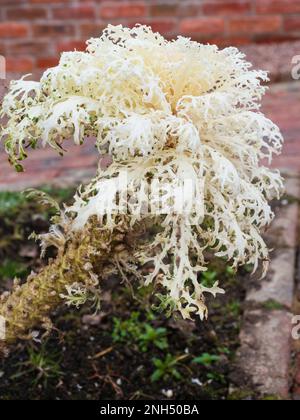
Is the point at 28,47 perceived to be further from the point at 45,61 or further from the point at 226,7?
the point at 226,7

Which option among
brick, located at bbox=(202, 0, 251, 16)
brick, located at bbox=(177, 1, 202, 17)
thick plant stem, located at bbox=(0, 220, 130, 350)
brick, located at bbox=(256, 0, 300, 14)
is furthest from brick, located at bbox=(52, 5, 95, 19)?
thick plant stem, located at bbox=(0, 220, 130, 350)

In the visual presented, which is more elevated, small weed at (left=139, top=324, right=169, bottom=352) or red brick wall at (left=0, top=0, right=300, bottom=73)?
red brick wall at (left=0, top=0, right=300, bottom=73)

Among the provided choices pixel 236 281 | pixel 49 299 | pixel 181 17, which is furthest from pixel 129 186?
pixel 181 17

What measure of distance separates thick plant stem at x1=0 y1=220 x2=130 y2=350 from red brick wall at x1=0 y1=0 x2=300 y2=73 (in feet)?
9.31

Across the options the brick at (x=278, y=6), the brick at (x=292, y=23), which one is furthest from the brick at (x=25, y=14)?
the brick at (x=292, y=23)

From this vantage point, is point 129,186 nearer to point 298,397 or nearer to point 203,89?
point 203,89

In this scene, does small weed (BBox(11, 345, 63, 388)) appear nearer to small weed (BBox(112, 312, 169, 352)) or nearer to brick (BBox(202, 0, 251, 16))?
small weed (BBox(112, 312, 169, 352))

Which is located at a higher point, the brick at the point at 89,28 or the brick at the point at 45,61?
the brick at the point at 89,28

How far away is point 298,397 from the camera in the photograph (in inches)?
66.6

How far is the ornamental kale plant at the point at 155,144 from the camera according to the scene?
1.06 m

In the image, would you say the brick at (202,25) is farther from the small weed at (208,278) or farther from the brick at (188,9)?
the small weed at (208,278)

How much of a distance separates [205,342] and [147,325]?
17 cm

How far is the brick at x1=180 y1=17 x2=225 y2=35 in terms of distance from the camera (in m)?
3.98

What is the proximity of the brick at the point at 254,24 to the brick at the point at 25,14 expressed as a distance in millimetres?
1087
